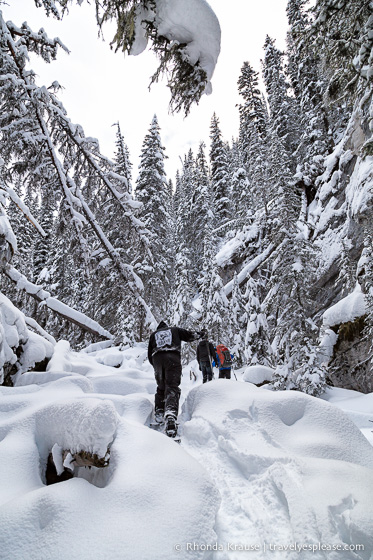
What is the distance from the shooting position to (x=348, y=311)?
10523mm

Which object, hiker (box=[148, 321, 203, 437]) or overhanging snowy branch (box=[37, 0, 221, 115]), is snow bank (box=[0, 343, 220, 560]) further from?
overhanging snowy branch (box=[37, 0, 221, 115])

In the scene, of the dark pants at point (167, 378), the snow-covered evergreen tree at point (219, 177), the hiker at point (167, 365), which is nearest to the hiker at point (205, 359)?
the hiker at point (167, 365)

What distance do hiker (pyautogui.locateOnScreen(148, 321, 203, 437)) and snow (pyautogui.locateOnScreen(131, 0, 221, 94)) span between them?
13.5 ft

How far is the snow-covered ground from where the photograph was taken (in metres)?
1.93

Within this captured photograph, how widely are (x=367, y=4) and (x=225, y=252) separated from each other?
20.3 meters

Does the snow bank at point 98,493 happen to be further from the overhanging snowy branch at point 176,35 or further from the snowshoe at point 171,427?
A: the overhanging snowy branch at point 176,35

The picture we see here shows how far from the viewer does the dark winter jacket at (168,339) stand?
216 inches

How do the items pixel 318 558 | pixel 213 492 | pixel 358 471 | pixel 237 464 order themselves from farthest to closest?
pixel 237 464
pixel 358 471
pixel 213 492
pixel 318 558

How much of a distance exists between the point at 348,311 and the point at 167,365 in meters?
8.07

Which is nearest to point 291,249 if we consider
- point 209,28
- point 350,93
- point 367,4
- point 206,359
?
point 206,359

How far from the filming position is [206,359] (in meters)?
10.3

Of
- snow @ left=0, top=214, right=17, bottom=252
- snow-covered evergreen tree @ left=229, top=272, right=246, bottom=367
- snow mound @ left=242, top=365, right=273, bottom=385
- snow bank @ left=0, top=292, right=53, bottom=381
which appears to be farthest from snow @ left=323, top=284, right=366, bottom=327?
snow @ left=0, top=214, right=17, bottom=252

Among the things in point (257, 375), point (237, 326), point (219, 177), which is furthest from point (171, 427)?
point (219, 177)

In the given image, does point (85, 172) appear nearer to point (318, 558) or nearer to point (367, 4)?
point (367, 4)
